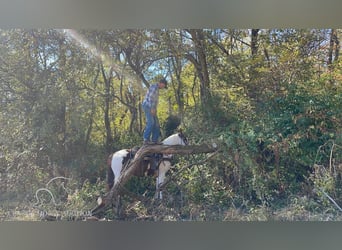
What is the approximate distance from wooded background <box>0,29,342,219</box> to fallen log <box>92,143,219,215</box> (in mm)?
77

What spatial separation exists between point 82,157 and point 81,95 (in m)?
0.60

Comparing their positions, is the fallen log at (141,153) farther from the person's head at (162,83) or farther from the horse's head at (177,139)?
the person's head at (162,83)

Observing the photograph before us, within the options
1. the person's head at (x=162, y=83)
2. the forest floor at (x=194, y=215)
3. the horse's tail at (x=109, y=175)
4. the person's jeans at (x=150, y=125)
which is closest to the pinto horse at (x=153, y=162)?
the horse's tail at (x=109, y=175)

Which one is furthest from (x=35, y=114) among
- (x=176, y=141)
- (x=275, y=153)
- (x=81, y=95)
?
(x=275, y=153)

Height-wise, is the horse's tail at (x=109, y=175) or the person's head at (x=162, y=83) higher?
the person's head at (x=162, y=83)

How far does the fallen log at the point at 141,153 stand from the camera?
397 cm

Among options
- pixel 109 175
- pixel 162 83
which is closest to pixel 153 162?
pixel 109 175

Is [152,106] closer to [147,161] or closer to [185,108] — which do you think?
[185,108]

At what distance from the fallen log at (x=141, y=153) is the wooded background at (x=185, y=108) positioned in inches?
3.0

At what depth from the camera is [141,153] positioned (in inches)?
159

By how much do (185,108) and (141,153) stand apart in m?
0.61

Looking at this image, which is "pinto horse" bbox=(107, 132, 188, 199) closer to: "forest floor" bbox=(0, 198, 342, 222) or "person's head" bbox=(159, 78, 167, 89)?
"forest floor" bbox=(0, 198, 342, 222)

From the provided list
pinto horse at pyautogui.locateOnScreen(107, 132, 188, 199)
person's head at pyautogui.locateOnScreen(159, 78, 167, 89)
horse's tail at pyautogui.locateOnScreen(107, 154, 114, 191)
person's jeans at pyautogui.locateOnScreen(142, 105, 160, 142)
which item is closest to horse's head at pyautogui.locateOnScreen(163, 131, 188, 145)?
pinto horse at pyautogui.locateOnScreen(107, 132, 188, 199)
